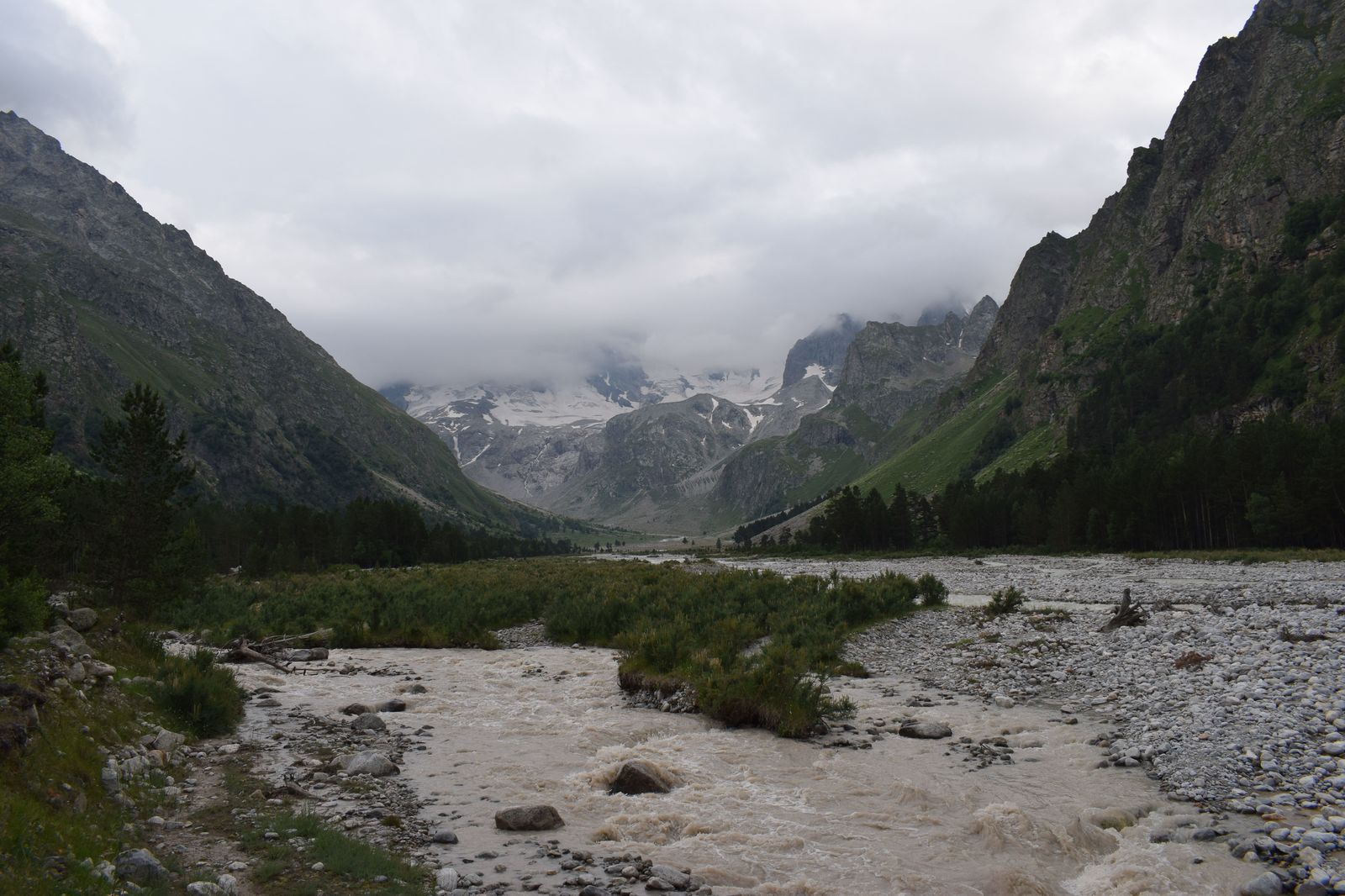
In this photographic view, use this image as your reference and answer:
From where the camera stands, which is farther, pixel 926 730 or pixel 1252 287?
pixel 1252 287

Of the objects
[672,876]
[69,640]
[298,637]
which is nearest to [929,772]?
[672,876]

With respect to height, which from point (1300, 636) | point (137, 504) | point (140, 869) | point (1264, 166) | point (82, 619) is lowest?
point (140, 869)

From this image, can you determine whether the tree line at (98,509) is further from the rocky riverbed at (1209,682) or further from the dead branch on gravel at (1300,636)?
the dead branch on gravel at (1300,636)

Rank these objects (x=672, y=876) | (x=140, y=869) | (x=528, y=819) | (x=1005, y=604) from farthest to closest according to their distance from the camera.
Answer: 1. (x=1005, y=604)
2. (x=528, y=819)
3. (x=672, y=876)
4. (x=140, y=869)

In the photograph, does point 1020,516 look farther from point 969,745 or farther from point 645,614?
point 969,745

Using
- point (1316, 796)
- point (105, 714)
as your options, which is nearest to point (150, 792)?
point (105, 714)

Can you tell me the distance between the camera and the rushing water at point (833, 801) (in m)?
11.7

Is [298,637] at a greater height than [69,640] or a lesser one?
lesser

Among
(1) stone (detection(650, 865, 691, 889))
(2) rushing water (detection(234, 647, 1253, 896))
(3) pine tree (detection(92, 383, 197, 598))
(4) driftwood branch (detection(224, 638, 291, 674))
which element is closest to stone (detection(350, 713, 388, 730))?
(2) rushing water (detection(234, 647, 1253, 896))

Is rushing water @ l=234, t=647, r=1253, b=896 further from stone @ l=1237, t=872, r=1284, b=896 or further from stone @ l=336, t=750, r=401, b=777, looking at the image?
stone @ l=336, t=750, r=401, b=777

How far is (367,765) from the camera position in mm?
17172

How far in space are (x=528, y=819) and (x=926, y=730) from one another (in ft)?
35.8

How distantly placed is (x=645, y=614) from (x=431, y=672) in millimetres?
11606

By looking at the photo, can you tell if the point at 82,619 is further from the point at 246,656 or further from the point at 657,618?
the point at 657,618
